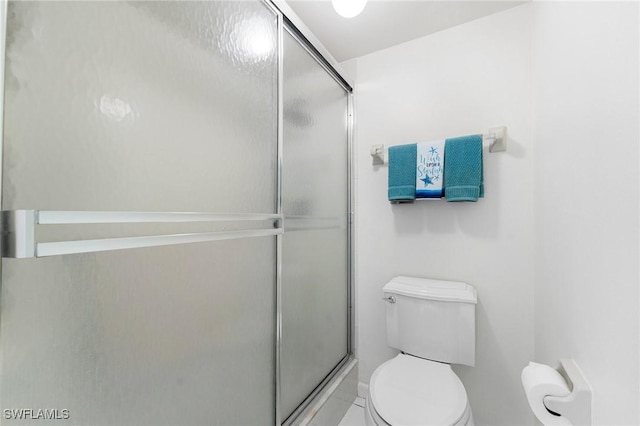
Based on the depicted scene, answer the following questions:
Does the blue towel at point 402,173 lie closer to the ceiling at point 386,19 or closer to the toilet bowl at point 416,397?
the ceiling at point 386,19

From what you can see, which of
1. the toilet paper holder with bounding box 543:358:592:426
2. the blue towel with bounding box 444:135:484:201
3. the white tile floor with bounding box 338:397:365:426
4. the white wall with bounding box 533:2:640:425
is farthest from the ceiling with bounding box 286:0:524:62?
the white tile floor with bounding box 338:397:365:426

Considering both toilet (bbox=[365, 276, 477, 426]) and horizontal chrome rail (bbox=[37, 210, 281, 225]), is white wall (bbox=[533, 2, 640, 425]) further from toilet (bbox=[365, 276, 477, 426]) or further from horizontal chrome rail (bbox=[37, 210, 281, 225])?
horizontal chrome rail (bbox=[37, 210, 281, 225])

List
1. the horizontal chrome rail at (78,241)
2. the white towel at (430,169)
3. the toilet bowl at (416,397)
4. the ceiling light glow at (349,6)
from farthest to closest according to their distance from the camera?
the white towel at (430,169)
the ceiling light glow at (349,6)
the toilet bowl at (416,397)
the horizontal chrome rail at (78,241)

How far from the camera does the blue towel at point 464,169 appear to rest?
4.50 ft

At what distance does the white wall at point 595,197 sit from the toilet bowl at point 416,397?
39cm

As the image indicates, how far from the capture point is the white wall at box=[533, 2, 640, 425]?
1.67 feet

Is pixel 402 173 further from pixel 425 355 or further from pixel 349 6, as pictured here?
pixel 425 355

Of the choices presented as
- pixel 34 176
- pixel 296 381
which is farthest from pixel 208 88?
pixel 296 381

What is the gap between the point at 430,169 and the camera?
4.84ft

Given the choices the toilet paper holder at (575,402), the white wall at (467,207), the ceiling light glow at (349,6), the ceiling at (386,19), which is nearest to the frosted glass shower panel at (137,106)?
the ceiling light glow at (349,6)

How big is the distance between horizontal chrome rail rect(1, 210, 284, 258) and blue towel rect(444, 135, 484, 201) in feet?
3.83

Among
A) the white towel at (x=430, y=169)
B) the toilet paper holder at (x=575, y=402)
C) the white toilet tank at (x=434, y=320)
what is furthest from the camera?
the white towel at (x=430, y=169)

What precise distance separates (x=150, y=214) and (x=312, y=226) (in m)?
0.86

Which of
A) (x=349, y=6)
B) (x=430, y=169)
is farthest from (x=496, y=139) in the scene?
(x=349, y=6)
